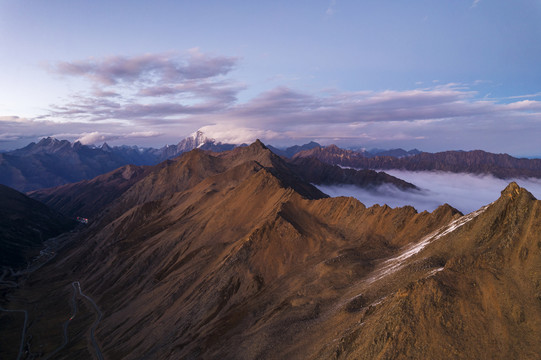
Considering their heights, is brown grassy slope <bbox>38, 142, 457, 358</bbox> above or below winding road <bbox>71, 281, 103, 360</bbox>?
above

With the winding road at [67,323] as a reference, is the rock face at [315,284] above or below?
above

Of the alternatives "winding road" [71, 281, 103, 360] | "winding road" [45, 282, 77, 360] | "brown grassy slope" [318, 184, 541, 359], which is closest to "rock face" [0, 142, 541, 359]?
"brown grassy slope" [318, 184, 541, 359]

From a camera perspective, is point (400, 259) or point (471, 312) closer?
point (471, 312)

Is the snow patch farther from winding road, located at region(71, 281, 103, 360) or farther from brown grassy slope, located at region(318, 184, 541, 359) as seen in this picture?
winding road, located at region(71, 281, 103, 360)

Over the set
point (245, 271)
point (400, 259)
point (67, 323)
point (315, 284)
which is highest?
point (400, 259)

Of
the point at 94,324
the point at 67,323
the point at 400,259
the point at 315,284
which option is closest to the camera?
the point at 400,259

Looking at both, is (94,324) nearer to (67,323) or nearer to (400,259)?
(67,323)

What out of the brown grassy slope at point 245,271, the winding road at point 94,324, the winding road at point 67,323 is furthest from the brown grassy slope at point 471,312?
the winding road at point 67,323

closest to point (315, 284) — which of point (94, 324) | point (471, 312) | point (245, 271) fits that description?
point (245, 271)

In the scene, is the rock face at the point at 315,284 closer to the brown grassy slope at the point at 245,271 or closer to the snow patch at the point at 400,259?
the brown grassy slope at the point at 245,271
